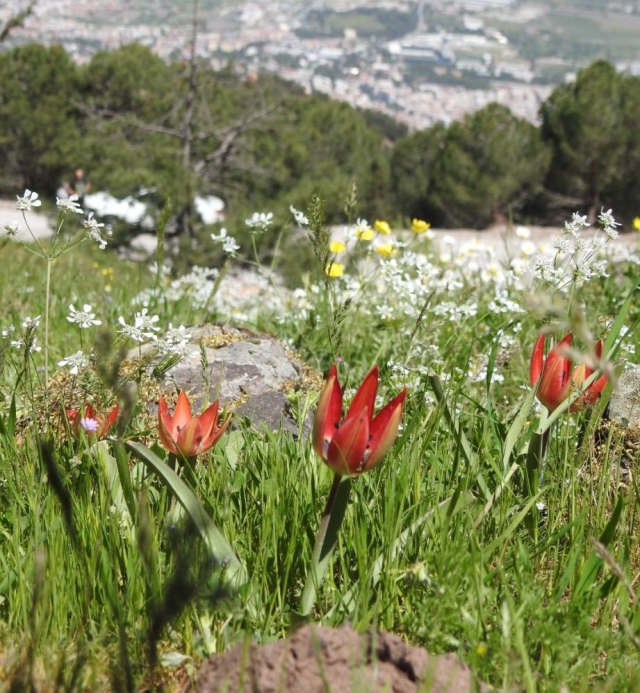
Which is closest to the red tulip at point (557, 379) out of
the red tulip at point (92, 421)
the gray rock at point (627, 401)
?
the gray rock at point (627, 401)

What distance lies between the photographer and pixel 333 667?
1.09m

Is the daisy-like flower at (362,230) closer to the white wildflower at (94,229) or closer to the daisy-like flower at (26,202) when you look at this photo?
the white wildflower at (94,229)

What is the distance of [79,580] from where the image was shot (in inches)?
52.9

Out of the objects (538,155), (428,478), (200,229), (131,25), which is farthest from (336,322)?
(131,25)

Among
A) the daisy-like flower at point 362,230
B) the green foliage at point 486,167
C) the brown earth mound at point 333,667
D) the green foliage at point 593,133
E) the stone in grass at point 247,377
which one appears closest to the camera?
the brown earth mound at point 333,667

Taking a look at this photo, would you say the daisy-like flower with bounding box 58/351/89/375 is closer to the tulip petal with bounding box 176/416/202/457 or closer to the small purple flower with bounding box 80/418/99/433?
the small purple flower with bounding box 80/418/99/433

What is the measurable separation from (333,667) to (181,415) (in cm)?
61

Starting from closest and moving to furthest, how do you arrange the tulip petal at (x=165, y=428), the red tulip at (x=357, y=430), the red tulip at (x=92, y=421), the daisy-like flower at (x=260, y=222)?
1. the red tulip at (x=357, y=430)
2. the tulip petal at (x=165, y=428)
3. the red tulip at (x=92, y=421)
4. the daisy-like flower at (x=260, y=222)

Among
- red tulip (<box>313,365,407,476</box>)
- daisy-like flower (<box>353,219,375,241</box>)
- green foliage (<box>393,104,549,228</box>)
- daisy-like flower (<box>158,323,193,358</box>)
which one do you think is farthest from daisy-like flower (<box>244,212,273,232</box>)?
green foliage (<box>393,104,549,228</box>)

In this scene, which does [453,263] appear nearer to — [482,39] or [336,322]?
[336,322]

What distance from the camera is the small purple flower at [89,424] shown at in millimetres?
1659

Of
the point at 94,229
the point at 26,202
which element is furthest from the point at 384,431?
the point at 26,202

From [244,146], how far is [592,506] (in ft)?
50.8

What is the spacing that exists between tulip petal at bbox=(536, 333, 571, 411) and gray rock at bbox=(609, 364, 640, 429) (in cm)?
52
